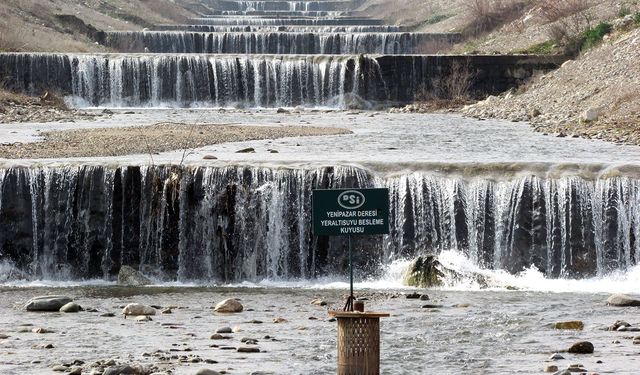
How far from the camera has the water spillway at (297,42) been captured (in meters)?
61.6

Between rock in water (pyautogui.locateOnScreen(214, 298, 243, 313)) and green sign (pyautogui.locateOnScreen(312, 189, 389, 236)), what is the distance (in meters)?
7.14

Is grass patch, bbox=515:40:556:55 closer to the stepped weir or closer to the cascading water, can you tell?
the cascading water

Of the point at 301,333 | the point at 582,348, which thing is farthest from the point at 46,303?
the point at 582,348

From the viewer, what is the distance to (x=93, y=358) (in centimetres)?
1708

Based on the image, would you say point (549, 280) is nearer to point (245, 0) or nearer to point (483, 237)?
point (483, 237)

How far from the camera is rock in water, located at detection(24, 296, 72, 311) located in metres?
21.3

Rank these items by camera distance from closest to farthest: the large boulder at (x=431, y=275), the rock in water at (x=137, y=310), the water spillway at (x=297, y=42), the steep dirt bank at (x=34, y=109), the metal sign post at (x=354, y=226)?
the metal sign post at (x=354, y=226) < the rock in water at (x=137, y=310) < the large boulder at (x=431, y=275) < the steep dirt bank at (x=34, y=109) < the water spillway at (x=297, y=42)

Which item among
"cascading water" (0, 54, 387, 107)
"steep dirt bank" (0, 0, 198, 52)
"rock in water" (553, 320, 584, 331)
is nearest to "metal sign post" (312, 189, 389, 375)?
"rock in water" (553, 320, 584, 331)

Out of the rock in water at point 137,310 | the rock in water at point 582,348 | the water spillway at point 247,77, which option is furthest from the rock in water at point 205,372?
the water spillway at point 247,77

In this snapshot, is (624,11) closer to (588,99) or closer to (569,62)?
(569,62)

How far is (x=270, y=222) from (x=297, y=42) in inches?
1414

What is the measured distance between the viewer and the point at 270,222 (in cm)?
2683

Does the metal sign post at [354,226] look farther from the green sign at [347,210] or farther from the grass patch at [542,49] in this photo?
the grass patch at [542,49]

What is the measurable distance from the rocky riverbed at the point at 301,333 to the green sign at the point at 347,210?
2.45 meters
